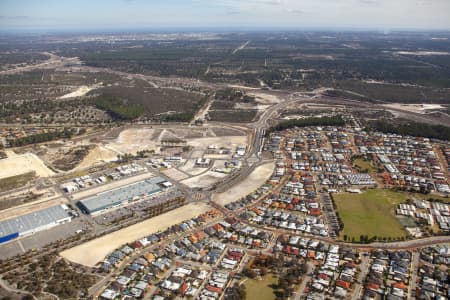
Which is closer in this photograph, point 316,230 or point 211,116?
point 316,230

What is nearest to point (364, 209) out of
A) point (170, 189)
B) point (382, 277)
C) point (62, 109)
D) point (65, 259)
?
point (382, 277)

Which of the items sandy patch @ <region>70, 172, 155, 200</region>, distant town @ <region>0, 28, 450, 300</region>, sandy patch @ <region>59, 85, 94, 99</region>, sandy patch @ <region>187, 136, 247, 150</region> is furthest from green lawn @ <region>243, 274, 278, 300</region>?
sandy patch @ <region>59, 85, 94, 99</region>

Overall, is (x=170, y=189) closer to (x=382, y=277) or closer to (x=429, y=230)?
(x=382, y=277)

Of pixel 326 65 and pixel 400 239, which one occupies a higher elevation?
pixel 326 65

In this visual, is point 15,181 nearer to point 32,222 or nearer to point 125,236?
point 32,222

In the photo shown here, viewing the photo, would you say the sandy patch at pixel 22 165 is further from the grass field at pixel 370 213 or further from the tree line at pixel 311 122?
the tree line at pixel 311 122

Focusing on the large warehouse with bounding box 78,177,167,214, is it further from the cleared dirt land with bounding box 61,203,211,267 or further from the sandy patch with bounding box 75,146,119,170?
the sandy patch with bounding box 75,146,119,170

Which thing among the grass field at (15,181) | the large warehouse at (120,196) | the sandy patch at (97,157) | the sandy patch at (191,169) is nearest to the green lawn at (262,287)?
the large warehouse at (120,196)
